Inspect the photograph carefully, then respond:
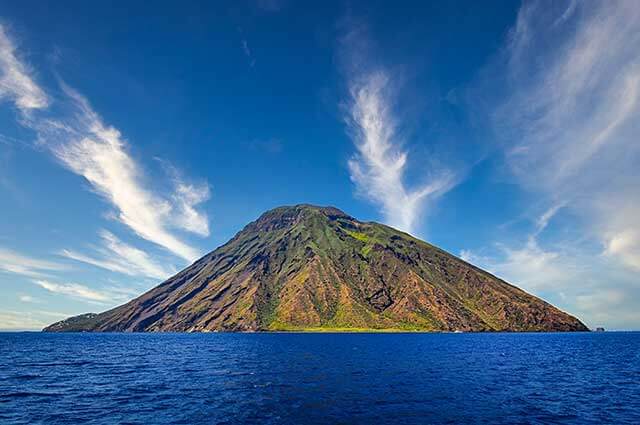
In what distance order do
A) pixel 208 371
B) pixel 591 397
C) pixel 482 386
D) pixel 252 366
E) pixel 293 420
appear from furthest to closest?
pixel 252 366
pixel 208 371
pixel 482 386
pixel 591 397
pixel 293 420

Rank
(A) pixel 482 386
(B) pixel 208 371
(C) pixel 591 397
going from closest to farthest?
(C) pixel 591 397, (A) pixel 482 386, (B) pixel 208 371

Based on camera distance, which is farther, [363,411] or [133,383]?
[133,383]

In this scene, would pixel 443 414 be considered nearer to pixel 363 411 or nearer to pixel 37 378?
pixel 363 411

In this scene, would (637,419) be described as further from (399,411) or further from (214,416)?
(214,416)

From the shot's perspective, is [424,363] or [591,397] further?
[424,363]

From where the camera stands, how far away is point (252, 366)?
287 feet

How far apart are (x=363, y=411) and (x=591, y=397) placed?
37.7m

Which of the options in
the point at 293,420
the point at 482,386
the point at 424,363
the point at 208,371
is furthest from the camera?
the point at 424,363

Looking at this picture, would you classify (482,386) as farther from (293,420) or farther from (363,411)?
(293,420)

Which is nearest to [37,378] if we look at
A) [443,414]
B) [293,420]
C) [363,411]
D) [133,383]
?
[133,383]

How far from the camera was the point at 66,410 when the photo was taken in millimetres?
43562

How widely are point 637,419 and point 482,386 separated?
21667mm

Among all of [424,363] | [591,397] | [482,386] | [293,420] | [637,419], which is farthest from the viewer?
[424,363]

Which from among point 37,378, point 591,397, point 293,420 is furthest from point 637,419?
point 37,378
